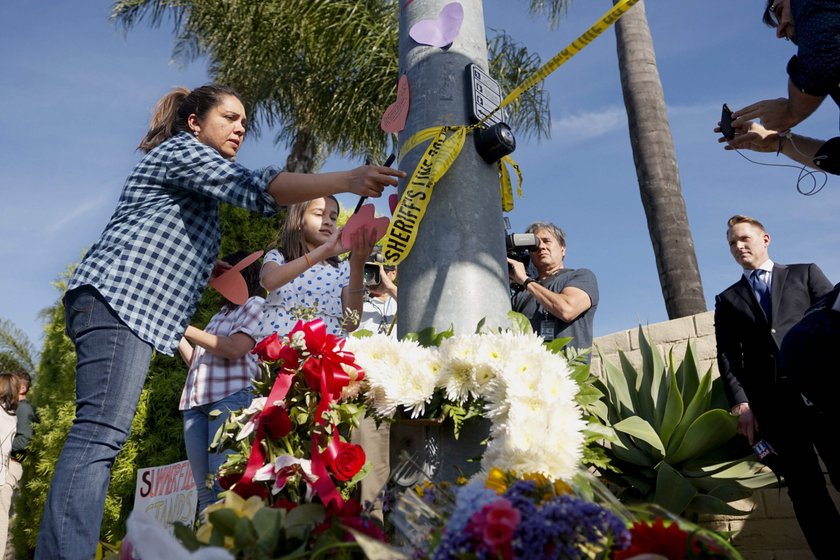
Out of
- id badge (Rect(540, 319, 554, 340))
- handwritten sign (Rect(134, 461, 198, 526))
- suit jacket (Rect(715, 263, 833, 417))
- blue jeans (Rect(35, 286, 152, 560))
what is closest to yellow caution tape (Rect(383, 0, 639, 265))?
blue jeans (Rect(35, 286, 152, 560))

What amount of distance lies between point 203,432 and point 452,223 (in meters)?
1.96

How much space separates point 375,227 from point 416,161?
1.05ft

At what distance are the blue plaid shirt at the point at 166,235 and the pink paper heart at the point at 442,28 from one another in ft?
2.41

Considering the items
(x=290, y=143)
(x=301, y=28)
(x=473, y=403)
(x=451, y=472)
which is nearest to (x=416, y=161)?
(x=473, y=403)

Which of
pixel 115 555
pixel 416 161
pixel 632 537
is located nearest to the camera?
pixel 632 537

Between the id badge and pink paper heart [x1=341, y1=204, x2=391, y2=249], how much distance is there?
1.56 meters

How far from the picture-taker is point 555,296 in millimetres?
3777

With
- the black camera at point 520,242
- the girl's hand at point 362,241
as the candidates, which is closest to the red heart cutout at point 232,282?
the girl's hand at point 362,241

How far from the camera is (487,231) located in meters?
2.34

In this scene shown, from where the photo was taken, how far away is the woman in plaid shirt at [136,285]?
2049 millimetres

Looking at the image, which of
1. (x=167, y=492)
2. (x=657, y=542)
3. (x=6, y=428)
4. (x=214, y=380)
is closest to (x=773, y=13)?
(x=657, y=542)

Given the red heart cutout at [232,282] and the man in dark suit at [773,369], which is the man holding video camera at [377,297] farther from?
the man in dark suit at [773,369]

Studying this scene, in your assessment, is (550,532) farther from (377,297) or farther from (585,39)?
(377,297)

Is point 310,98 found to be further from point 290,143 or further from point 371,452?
point 371,452
